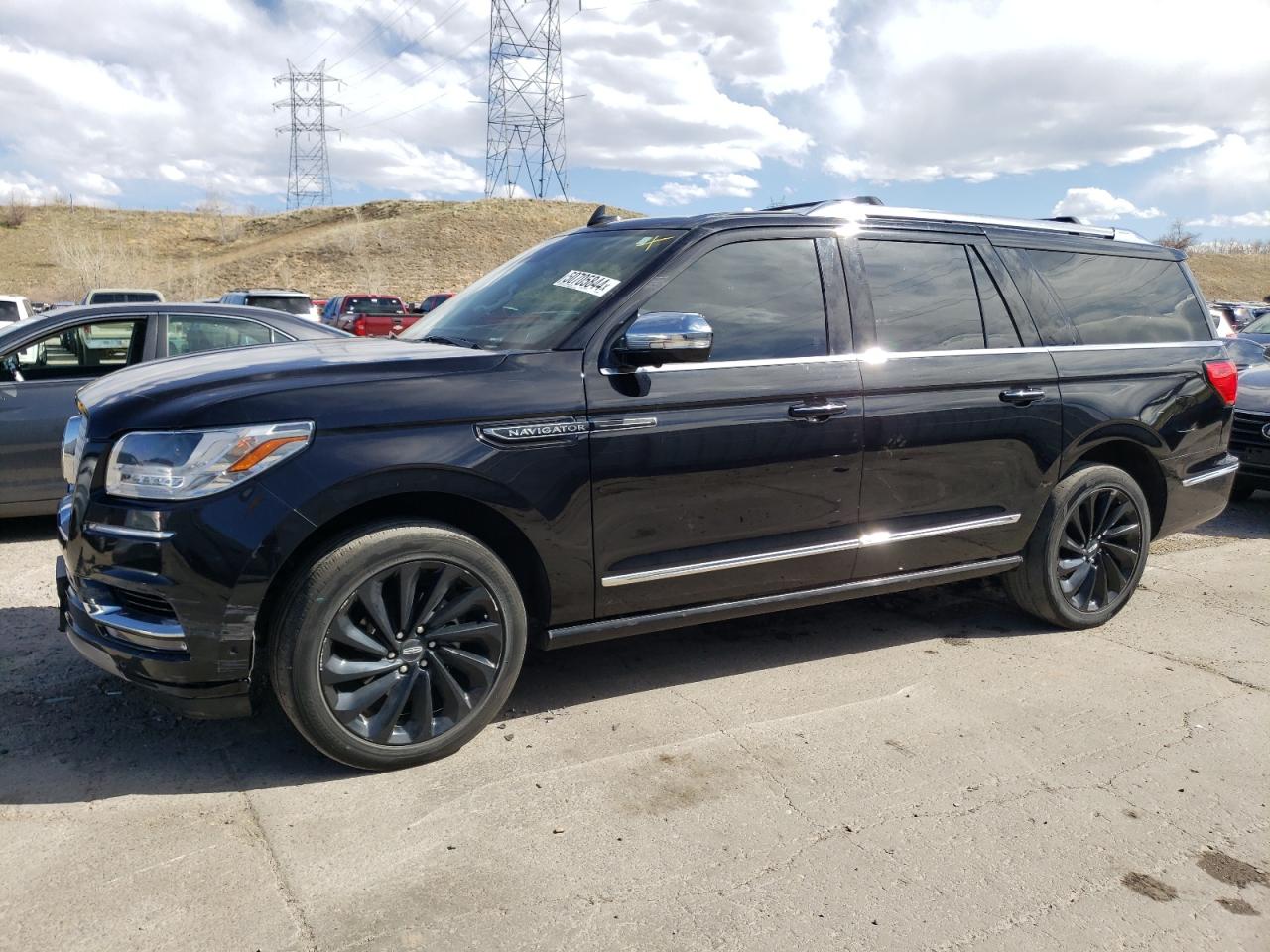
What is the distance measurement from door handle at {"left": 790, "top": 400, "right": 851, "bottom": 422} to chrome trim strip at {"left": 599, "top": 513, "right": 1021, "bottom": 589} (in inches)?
20.8

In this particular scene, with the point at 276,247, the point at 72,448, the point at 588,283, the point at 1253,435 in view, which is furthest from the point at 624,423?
the point at 276,247

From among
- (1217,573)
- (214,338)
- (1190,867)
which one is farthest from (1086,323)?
(214,338)

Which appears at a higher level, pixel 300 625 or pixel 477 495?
pixel 477 495

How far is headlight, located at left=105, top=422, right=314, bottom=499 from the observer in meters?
2.98

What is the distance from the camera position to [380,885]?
271cm

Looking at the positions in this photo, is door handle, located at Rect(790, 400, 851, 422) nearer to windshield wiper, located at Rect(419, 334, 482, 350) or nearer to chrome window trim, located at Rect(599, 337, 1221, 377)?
chrome window trim, located at Rect(599, 337, 1221, 377)

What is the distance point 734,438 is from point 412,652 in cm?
141

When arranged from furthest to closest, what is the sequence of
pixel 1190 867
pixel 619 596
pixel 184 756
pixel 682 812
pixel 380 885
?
pixel 619 596 < pixel 184 756 < pixel 682 812 < pixel 1190 867 < pixel 380 885

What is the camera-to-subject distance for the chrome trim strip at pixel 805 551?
366 cm

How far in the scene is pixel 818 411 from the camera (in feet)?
12.8

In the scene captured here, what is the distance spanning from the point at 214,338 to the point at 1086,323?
528 centimetres

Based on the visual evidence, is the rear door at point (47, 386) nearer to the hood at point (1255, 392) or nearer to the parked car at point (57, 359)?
the parked car at point (57, 359)

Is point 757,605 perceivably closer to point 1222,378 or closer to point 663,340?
point 663,340

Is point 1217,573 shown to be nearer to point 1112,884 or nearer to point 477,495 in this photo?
point 1112,884
